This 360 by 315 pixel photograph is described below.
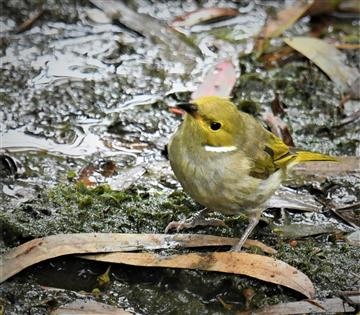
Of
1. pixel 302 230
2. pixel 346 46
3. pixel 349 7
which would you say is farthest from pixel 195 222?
pixel 349 7

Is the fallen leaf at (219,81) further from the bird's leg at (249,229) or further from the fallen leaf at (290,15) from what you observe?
the bird's leg at (249,229)

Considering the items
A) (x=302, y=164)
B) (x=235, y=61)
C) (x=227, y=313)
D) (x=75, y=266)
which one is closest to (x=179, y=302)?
(x=227, y=313)

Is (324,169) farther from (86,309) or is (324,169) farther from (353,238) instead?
(86,309)

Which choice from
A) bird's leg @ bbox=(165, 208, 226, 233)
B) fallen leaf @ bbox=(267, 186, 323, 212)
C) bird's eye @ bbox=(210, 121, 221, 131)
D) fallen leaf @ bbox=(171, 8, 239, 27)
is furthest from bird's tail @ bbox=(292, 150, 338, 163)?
fallen leaf @ bbox=(171, 8, 239, 27)

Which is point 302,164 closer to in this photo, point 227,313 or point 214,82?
point 214,82

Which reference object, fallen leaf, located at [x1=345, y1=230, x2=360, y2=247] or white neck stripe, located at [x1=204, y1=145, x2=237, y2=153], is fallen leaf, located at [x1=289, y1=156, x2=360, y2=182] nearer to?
fallen leaf, located at [x1=345, y1=230, x2=360, y2=247]
